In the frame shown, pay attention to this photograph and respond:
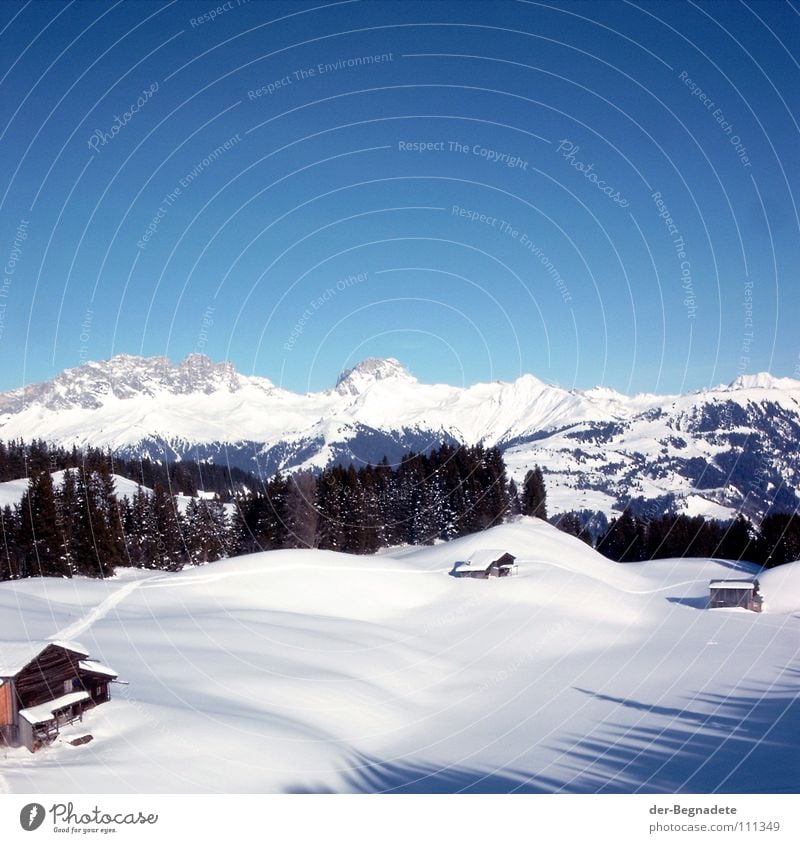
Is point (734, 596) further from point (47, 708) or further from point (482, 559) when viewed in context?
point (47, 708)

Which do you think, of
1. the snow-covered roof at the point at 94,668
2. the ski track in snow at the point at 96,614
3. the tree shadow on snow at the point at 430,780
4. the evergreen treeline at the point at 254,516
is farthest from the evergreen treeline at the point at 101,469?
the tree shadow on snow at the point at 430,780

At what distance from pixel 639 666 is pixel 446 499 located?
38.6 metres

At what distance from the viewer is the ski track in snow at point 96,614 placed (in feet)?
72.2

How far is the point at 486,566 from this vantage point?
41.3 meters

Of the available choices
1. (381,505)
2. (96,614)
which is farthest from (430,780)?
(381,505)

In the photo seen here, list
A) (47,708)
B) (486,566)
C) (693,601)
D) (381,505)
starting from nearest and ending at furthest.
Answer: (47,708)
(486,566)
(693,601)
(381,505)

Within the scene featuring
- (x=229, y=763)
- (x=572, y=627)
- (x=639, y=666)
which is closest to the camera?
(x=229, y=763)

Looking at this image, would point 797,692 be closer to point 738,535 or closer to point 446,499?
point 446,499

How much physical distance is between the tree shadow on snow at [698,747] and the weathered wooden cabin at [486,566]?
19535 mm

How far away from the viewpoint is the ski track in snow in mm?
22009

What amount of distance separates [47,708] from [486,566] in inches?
1245

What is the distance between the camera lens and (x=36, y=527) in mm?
43688

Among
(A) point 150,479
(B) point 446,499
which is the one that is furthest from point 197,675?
(A) point 150,479

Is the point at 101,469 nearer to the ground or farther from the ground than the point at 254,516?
farther from the ground
